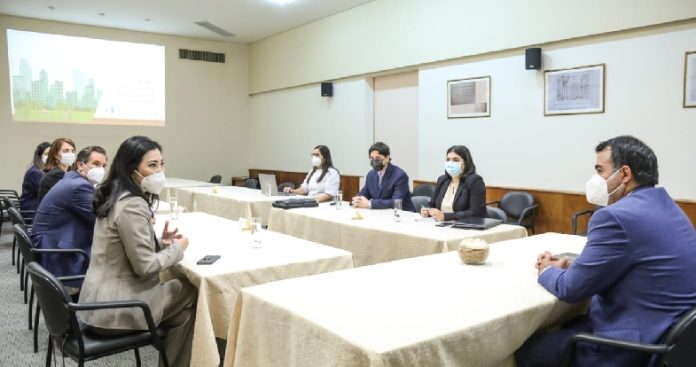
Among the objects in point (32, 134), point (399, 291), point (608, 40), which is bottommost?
point (399, 291)

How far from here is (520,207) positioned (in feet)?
16.5

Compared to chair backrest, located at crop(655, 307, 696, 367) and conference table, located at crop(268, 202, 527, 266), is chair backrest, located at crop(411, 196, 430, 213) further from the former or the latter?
chair backrest, located at crop(655, 307, 696, 367)

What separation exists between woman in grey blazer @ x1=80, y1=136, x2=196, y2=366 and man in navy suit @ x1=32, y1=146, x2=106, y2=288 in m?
0.79

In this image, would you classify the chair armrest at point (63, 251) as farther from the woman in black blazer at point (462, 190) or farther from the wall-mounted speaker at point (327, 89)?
the wall-mounted speaker at point (327, 89)

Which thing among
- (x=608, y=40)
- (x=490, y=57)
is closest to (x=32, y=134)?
(x=490, y=57)

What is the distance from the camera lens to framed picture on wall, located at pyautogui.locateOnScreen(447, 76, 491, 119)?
554 centimetres

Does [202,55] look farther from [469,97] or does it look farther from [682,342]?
[682,342]

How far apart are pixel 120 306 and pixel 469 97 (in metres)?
4.59

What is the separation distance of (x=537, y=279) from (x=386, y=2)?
545 cm

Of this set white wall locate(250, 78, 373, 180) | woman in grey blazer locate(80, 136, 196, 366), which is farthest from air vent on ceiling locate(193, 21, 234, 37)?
woman in grey blazer locate(80, 136, 196, 366)

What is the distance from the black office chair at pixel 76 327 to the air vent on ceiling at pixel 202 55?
25.3 ft

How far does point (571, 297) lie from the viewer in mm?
1649

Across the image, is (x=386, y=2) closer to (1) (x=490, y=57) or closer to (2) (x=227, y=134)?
(1) (x=490, y=57)

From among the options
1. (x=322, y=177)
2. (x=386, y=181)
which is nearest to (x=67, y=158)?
(x=322, y=177)
